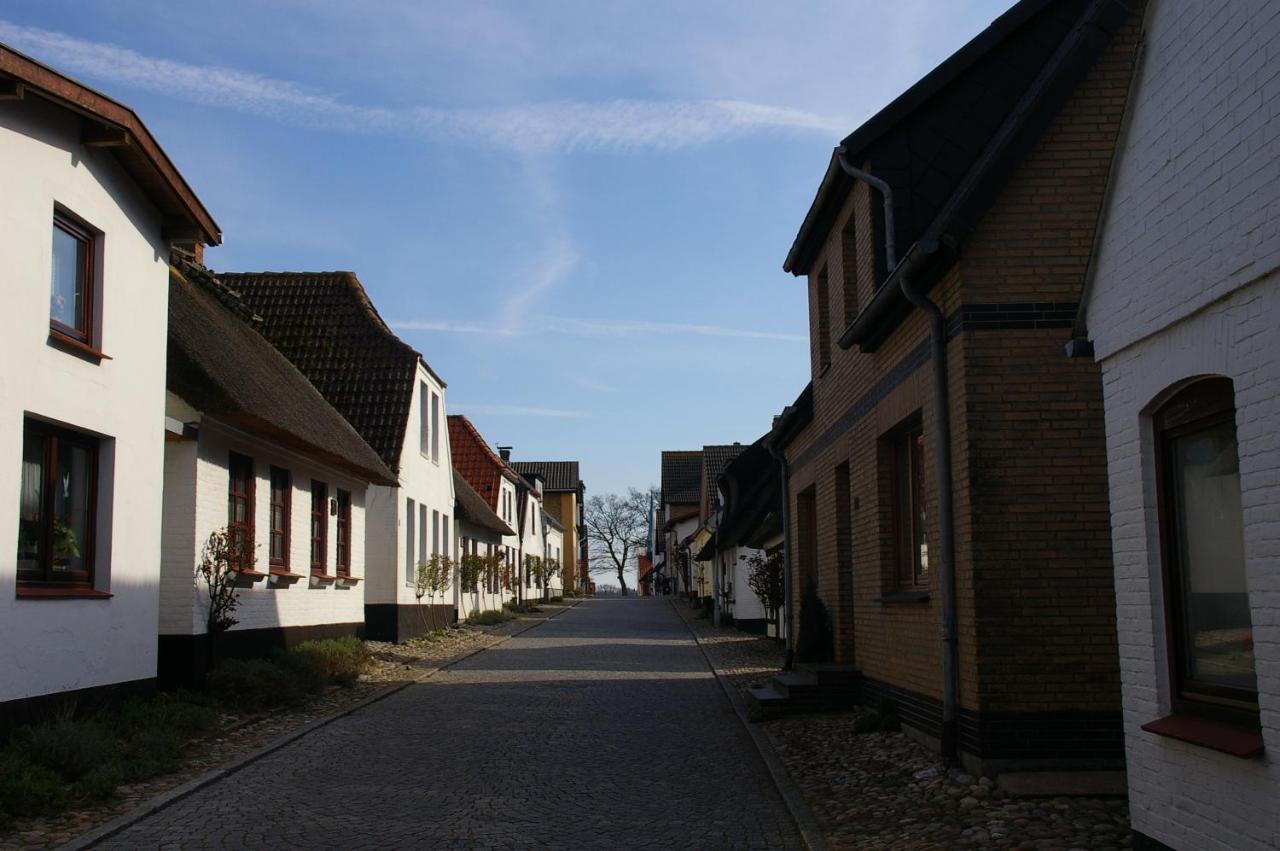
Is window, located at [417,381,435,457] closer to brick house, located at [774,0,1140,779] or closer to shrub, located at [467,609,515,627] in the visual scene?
shrub, located at [467,609,515,627]

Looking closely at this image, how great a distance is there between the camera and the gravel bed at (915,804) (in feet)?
22.6

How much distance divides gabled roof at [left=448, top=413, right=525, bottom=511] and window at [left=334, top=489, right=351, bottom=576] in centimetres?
1936

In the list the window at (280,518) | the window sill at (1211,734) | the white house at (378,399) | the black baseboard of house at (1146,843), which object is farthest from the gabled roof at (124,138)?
the white house at (378,399)

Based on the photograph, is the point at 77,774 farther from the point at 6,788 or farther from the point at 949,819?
the point at 949,819

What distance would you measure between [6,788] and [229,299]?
12.5m

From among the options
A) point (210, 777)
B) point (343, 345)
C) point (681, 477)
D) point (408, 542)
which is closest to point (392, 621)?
point (408, 542)

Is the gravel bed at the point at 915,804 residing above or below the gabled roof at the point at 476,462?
below

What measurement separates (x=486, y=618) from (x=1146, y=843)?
28.2 m

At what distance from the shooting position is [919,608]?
10086 mm

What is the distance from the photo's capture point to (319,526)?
1936 cm

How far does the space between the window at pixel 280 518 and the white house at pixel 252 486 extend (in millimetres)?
14

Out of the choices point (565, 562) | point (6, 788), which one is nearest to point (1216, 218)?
point (6, 788)

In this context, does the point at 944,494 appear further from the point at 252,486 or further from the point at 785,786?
the point at 252,486

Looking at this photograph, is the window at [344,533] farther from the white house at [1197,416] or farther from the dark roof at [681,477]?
the dark roof at [681,477]
